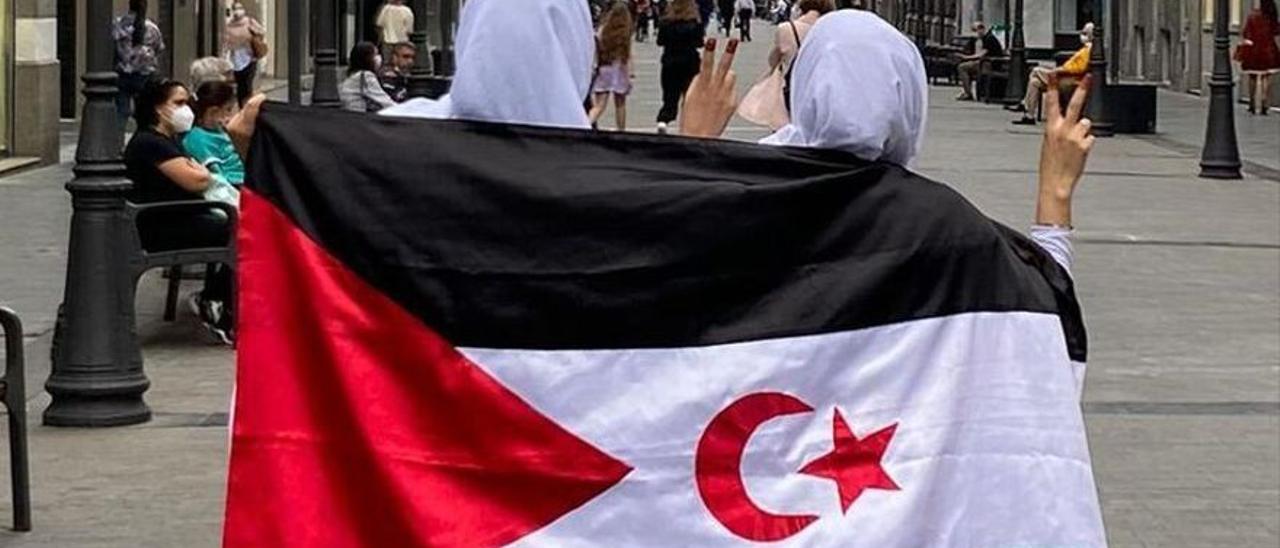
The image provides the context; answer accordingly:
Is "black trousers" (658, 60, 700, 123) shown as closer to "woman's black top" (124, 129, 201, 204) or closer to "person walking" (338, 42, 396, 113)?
"person walking" (338, 42, 396, 113)

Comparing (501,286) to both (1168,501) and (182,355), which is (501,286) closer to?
(1168,501)

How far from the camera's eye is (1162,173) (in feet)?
80.6

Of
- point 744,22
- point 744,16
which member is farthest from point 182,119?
point 744,22

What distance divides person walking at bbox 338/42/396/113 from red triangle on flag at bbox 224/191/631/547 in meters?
14.5

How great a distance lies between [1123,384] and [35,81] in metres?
13.6

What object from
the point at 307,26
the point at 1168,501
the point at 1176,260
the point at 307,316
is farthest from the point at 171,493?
the point at 307,26

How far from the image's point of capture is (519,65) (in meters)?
4.09

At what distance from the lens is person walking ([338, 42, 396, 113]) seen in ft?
61.4

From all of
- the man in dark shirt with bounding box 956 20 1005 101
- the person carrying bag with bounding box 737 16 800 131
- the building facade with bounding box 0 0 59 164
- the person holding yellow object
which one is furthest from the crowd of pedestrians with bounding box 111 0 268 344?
the man in dark shirt with bounding box 956 20 1005 101

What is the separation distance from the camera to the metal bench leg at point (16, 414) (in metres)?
7.48

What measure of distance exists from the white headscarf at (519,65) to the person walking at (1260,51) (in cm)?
3224

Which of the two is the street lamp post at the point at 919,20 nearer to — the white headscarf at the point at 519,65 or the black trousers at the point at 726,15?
the black trousers at the point at 726,15

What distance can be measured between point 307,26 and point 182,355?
29.6 meters

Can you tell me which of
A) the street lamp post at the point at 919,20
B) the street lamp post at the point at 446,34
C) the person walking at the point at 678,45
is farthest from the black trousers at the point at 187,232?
the street lamp post at the point at 919,20
